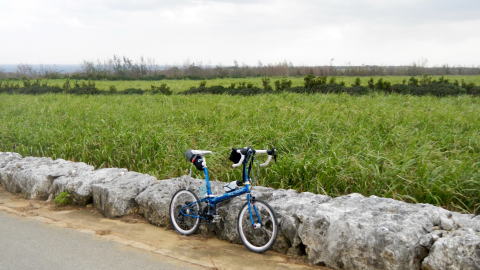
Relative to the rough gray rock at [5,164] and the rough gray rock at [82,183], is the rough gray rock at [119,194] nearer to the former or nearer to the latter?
the rough gray rock at [82,183]

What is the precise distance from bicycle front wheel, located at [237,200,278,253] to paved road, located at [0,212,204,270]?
64 centimetres

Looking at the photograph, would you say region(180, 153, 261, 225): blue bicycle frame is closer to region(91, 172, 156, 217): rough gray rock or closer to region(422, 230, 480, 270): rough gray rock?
region(91, 172, 156, 217): rough gray rock

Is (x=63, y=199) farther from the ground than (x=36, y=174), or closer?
closer

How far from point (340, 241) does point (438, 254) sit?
795 mm

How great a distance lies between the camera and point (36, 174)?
22.3 ft

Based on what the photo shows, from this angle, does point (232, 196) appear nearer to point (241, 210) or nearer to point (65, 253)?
point (241, 210)

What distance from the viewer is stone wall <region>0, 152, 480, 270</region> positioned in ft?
12.1

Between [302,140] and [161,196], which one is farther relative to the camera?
[302,140]

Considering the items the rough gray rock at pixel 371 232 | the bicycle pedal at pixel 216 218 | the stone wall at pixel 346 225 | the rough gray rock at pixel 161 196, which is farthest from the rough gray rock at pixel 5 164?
the rough gray rock at pixel 371 232

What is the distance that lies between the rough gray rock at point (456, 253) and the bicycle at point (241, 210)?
1382 millimetres

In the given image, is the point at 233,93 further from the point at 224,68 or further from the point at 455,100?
the point at 224,68

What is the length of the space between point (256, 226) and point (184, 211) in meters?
1.03

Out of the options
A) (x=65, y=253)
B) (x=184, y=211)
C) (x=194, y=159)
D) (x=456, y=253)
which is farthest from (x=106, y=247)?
(x=456, y=253)

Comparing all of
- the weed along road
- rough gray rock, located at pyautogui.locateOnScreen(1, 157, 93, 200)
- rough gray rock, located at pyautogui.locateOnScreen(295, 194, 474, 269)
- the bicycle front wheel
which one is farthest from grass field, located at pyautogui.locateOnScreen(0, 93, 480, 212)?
the weed along road
